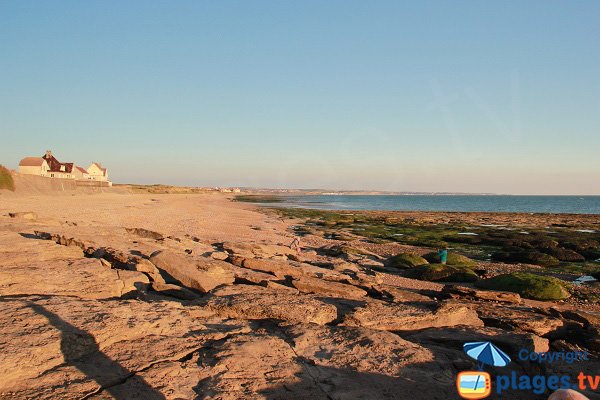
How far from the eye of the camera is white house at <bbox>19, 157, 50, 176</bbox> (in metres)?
77.1

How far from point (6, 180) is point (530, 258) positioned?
5613 centimetres

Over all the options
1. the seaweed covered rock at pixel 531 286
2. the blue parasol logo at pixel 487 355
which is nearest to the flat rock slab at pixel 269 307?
the blue parasol logo at pixel 487 355

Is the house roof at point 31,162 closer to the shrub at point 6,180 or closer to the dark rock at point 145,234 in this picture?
the shrub at point 6,180

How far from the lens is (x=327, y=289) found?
10.9 m

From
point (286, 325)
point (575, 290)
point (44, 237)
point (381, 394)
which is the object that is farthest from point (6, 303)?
point (575, 290)

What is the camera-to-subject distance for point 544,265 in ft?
78.8

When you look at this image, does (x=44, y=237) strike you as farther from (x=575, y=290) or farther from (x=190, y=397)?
(x=575, y=290)

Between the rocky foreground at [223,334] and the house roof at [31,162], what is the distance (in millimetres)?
80432

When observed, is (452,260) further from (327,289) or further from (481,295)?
(327,289)

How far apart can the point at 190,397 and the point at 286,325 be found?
2.70 metres

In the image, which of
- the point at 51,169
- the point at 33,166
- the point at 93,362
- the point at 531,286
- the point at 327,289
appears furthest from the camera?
the point at 51,169

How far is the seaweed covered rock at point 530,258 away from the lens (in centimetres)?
2445

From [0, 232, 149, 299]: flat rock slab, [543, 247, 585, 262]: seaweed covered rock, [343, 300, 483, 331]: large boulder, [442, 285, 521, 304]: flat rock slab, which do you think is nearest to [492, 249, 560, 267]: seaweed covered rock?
[543, 247, 585, 262]: seaweed covered rock

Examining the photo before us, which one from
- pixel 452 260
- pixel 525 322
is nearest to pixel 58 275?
pixel 525 322
